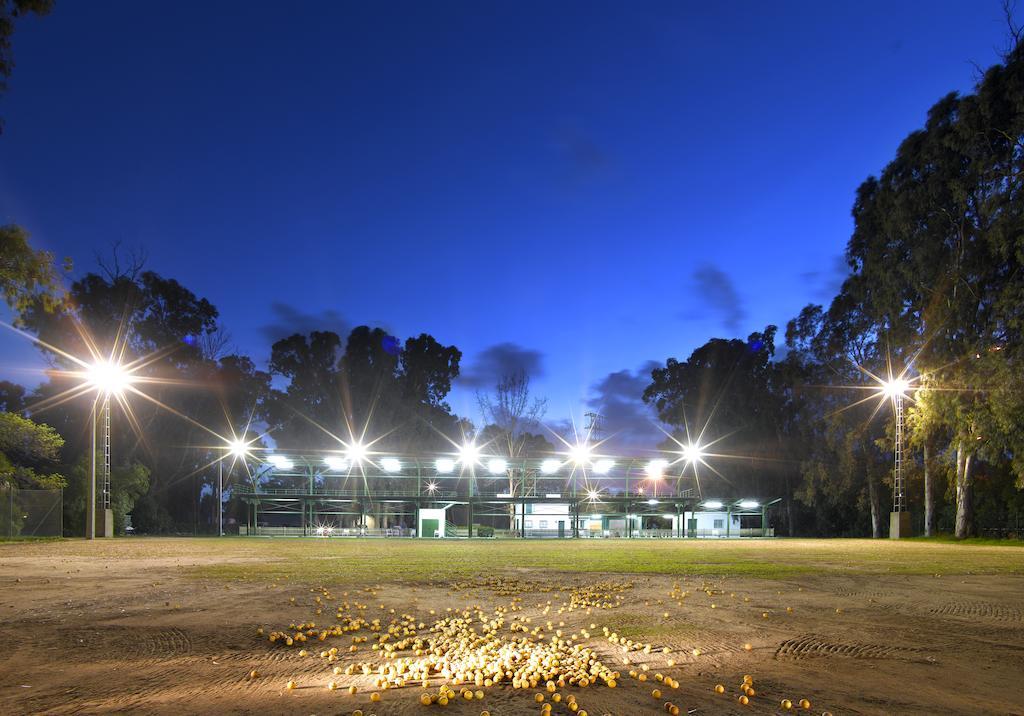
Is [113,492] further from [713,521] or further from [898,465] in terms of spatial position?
[898,465]

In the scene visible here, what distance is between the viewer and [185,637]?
6.47 meters

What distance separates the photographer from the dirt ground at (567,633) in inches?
179

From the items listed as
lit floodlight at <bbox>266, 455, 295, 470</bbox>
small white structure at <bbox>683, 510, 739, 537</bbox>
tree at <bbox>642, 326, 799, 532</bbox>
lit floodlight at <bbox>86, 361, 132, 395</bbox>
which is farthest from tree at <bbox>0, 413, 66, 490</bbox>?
tree at <bbox>642, 326, 799, 532</bbox>

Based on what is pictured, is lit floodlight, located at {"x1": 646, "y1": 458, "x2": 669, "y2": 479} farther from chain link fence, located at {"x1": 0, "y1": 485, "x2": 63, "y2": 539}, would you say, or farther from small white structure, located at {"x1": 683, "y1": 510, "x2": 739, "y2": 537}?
chain link fence, located at {"x1": 0, "y1": 485, "x2": 63, "y2": 539}

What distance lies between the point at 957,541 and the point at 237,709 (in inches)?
1455

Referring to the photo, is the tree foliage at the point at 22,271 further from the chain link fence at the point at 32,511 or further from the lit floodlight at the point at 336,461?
the lit floodlight at the point at 336,461

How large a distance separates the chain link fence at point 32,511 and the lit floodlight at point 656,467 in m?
31.2

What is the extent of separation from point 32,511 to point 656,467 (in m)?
33.3

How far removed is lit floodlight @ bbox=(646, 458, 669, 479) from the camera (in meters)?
42.5

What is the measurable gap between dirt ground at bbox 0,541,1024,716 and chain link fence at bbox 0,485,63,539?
2070cm

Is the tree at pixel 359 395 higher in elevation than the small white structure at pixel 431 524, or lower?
higher

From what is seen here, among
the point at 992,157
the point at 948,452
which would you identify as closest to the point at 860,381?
the point at 948,452

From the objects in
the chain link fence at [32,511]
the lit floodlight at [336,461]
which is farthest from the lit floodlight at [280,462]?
the chain link fence at [32,511]

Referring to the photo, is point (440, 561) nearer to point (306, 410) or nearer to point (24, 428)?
point (24, 428)
